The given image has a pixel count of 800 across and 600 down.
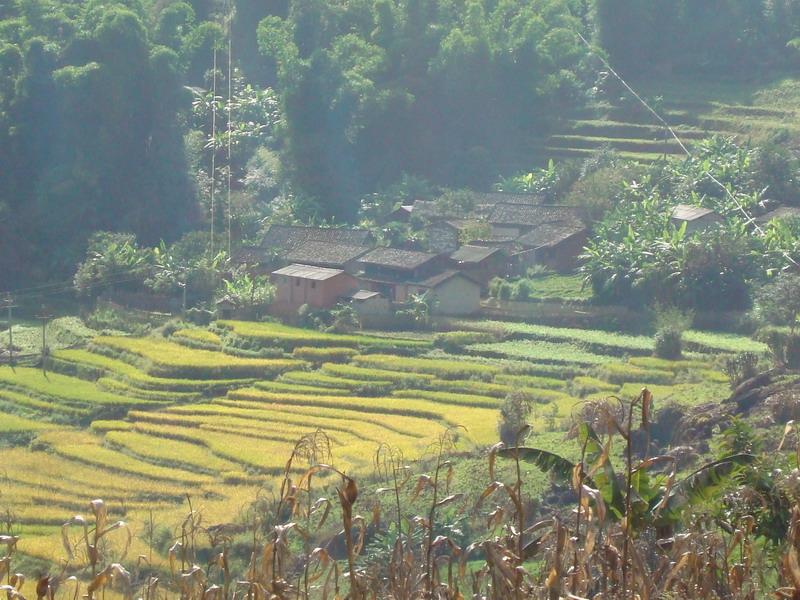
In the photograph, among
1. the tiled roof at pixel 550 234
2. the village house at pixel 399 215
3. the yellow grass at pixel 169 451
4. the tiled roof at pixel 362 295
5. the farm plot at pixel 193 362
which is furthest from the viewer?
the village house at pixel 399 215

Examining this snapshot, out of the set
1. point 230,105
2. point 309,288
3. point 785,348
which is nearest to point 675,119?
point 230,105

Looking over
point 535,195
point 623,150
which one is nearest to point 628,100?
point 623,150

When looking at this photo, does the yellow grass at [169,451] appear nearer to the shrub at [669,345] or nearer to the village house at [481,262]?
the shrub at [669,345]

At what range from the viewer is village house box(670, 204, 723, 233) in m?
27.2

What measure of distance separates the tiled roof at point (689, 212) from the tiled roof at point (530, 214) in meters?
2.17

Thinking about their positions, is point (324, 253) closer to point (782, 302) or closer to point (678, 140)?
point (782, 302)

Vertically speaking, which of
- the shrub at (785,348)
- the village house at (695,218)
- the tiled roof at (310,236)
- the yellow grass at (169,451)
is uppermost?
the village house at (695,218)

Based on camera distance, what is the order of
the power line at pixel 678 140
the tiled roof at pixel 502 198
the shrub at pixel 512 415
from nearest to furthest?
the shrub at pixel 512 415, the power line at pixel 678 140, the tiled roof at pixel 502 198

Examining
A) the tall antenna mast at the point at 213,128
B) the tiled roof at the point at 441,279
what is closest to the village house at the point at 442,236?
the tiled roof at the point at 441,279

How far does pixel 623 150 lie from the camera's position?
33531 mm

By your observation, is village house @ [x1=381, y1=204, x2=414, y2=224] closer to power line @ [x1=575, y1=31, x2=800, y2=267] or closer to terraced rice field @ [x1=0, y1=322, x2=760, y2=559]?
power line @ [x1=575, y1=31, x2=800, y2=267]

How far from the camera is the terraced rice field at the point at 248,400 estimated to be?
54.7ft

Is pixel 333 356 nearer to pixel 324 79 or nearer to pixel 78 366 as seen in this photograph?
pixel 78 366

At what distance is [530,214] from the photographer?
29656 millimetres
